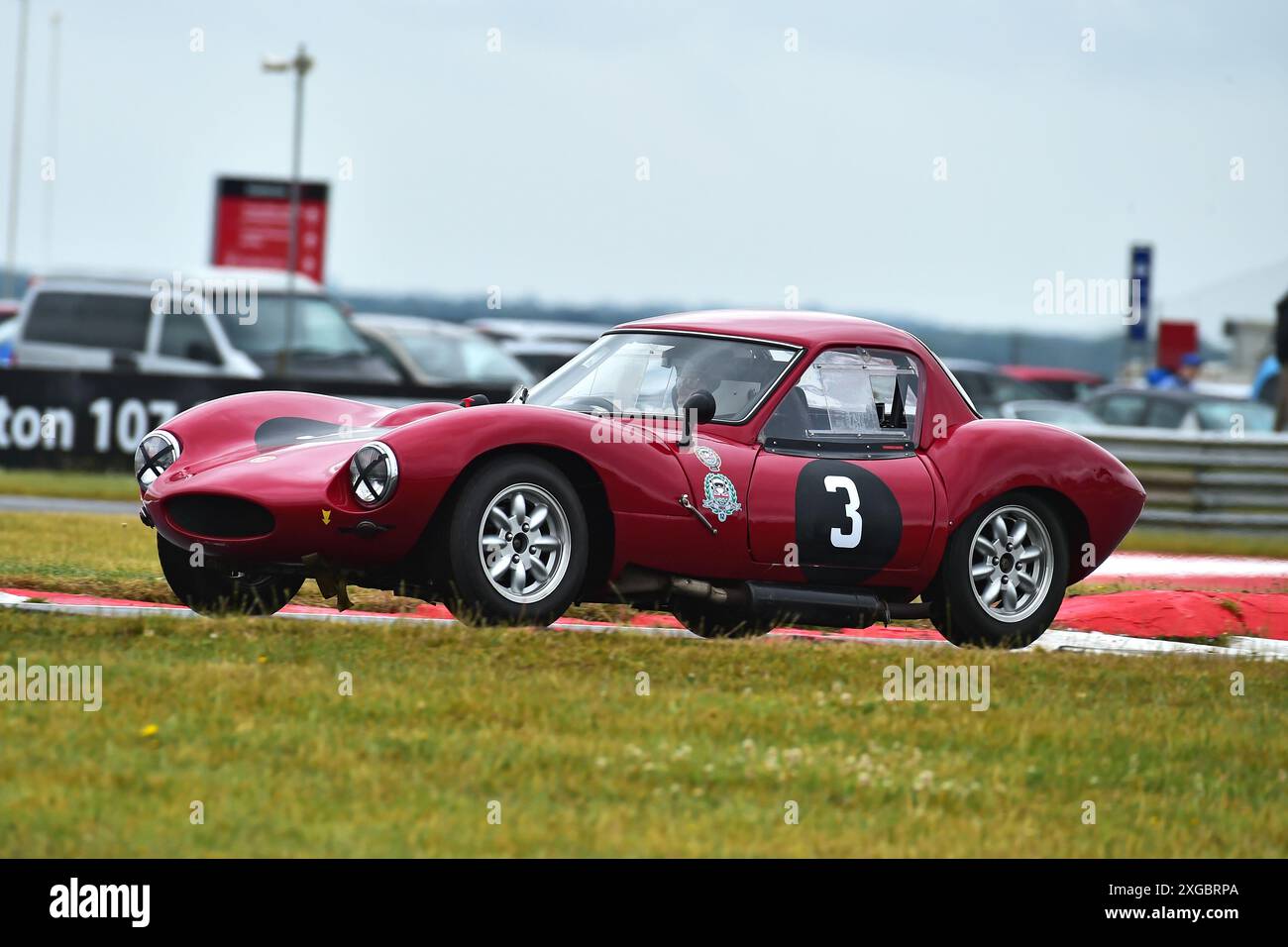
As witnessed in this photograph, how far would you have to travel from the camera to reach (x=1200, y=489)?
65.5ft

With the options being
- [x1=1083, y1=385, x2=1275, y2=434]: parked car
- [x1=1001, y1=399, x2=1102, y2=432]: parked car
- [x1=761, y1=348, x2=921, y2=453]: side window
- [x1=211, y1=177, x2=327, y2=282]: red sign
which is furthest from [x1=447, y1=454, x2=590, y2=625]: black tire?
[x1=211, y1=177, x2=327, y2=282]: red sign

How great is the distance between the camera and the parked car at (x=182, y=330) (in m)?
21.5

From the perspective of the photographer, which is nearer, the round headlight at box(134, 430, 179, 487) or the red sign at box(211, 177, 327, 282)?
the round headlight at box(134, 430, 179, 487)

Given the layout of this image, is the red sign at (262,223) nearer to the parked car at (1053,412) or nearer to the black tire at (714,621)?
the parked car at (1053,412)

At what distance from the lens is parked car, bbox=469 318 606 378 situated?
3322 centimetres

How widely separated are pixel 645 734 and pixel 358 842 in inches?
57.4

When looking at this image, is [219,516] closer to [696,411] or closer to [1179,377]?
[696,411]

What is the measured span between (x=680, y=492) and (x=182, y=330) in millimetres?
14743

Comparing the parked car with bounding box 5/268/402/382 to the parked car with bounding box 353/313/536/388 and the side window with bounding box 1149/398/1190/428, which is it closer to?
the parked car with bounding box 353/313/536/388

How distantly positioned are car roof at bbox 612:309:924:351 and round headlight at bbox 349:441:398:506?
5.98ft

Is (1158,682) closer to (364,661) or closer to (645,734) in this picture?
(645,734)

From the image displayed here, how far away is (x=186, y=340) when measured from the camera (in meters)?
21.5

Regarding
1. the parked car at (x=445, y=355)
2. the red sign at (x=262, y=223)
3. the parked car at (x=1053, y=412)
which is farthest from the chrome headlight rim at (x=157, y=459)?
the red sign at (x=262, y=223)
